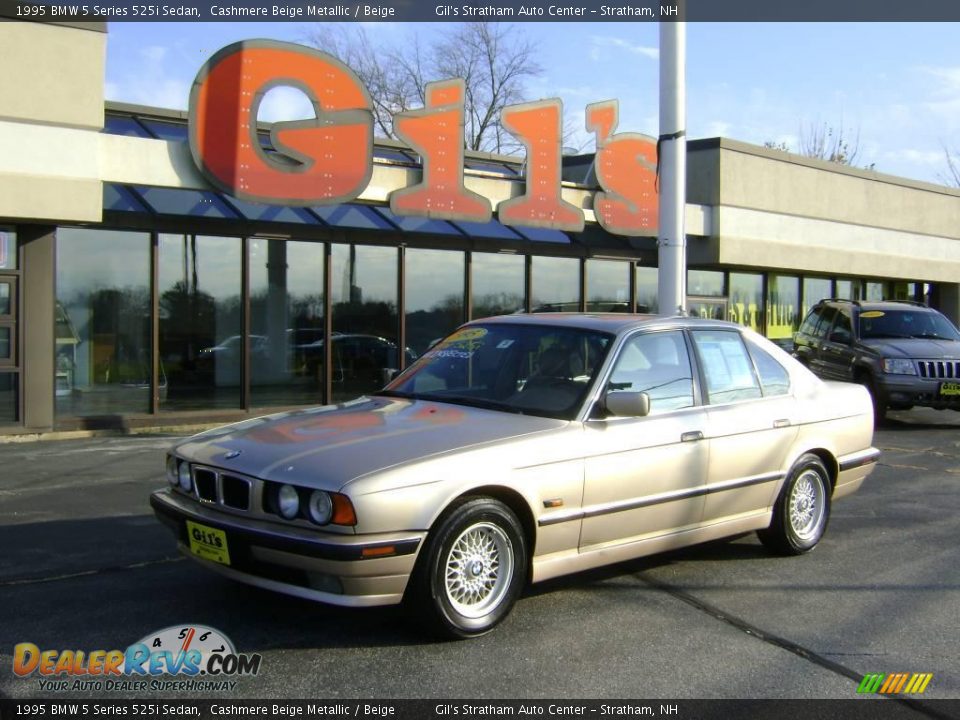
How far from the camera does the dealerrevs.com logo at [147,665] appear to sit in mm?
4082

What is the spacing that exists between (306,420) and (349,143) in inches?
359

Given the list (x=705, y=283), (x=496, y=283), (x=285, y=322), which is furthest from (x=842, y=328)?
(x=285, y=322)

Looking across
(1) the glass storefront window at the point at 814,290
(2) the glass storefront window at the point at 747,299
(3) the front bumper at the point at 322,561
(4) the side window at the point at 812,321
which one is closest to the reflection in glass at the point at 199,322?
(4) the side window at the point at 812,321

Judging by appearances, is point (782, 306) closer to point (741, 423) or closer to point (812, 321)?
point (812, 321)

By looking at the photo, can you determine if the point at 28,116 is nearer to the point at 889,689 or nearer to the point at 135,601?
the point at 135,601

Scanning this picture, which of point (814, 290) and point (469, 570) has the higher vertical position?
point (814, 290)

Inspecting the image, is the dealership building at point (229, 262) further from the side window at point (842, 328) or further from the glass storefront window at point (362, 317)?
the side window at point (842, 328)

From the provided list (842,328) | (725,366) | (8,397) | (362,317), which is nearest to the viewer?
(725,366)

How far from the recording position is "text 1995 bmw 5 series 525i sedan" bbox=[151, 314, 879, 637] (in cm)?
436

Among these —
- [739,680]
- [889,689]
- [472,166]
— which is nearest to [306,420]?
[739,680]

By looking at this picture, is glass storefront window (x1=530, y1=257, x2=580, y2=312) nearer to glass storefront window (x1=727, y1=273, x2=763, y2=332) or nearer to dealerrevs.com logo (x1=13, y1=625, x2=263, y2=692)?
glass storefront window (x1=727, y1=273, x2=763, y2=332)

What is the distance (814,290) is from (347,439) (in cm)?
2146

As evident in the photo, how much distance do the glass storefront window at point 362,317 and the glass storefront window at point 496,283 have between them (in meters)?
1.77

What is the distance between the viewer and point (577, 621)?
502 cm
